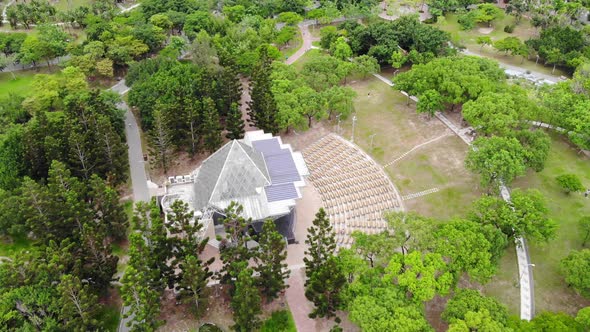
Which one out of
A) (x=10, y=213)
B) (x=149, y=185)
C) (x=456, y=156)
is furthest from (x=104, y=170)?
(x=456, y=156)

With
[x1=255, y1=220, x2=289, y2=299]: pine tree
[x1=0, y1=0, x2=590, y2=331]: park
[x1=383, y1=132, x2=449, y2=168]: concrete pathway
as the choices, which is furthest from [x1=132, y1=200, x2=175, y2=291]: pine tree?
[x1=383, y1=132, x2=449, y2=168]: concrete pathway

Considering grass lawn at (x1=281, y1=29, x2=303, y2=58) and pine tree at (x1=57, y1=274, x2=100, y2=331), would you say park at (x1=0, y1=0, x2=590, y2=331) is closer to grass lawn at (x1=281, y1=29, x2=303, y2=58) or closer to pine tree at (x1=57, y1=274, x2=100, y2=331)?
pine tree at (x1=57, y1=274, x2=100, y2=331)

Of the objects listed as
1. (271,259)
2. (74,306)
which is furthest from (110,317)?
(271,259)

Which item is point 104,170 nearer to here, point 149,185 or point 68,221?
point 149,185

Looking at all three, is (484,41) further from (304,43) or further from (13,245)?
(13,245)

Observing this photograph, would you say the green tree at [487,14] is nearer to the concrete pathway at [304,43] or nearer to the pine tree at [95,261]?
the concrete pathway at [304,43]
